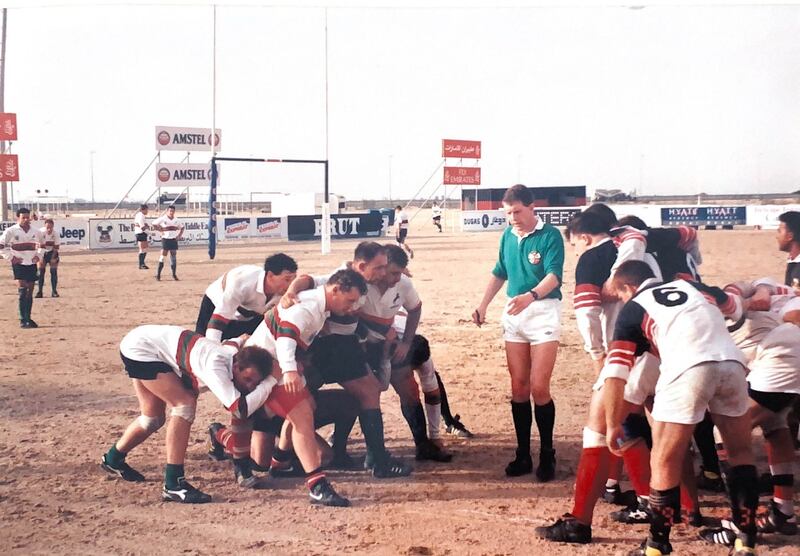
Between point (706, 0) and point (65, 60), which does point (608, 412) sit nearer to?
point (706, 0)

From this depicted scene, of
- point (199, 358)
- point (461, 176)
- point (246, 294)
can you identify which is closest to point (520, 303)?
point (461, 176)

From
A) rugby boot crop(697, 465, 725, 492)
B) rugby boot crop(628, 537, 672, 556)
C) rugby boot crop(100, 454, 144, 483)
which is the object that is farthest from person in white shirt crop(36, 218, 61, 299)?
rugby boot crop(697, 465, 725, 492)

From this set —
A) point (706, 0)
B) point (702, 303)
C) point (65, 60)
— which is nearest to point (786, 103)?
point (706, 0)

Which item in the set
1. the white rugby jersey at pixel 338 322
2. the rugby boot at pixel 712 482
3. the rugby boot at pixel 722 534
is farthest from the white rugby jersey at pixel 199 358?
the rugby boot at pixel 712 482

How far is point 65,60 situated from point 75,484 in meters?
2.01

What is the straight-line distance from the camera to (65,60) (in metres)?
3.65

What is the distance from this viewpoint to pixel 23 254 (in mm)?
4559

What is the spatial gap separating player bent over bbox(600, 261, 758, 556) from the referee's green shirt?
2.43 feet

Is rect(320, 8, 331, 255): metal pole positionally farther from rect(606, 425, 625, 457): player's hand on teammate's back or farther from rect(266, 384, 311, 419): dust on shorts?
rect(606, 425, 625, 457): player's hand on teammate's back

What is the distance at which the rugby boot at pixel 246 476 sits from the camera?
3455 millimetres

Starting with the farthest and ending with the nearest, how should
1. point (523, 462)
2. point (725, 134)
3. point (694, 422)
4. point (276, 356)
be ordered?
point (725, 134) → point (523, 462) → point (276, 356) → point (694, 422)

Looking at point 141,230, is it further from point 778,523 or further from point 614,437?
point 778,523

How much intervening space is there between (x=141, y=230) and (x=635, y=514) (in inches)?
107

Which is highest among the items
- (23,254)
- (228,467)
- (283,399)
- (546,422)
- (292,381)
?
(23,254)
